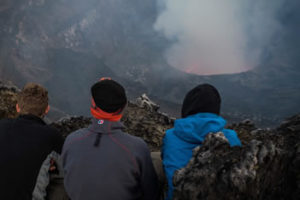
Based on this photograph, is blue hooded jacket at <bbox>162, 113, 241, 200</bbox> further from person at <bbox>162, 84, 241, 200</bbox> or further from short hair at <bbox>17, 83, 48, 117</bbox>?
short hair at <bbox>17, 83, 48, 117</bbox>

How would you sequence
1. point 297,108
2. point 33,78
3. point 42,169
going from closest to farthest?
point 42,169, point 33,78, point 297,108

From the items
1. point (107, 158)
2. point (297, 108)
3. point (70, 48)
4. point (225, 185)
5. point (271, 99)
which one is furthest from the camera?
point (271, 99)

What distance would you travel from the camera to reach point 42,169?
2.84 m

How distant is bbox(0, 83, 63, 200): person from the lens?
8.33ft

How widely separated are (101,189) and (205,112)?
1.47 metres

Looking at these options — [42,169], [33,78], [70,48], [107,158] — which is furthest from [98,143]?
[70,48]

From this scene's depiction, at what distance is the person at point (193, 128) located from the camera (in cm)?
256

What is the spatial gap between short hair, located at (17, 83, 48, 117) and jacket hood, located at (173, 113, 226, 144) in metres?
1.92

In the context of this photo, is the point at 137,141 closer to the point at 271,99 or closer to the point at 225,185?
the point at 225,185

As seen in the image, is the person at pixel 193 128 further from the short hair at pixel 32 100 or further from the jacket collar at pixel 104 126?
the short hair at pixel 32 100

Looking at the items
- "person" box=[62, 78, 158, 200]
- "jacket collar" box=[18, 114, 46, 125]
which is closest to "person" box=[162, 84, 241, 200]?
"person" box=[62, 78, 158, 200]

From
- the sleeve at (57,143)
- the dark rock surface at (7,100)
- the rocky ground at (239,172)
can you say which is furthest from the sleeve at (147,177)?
the dark rock surface at (7,100)

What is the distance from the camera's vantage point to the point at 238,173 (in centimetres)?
208

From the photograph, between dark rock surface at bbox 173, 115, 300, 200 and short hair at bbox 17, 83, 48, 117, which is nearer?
dark rock surface at bbox 173, 115, 300, 200
